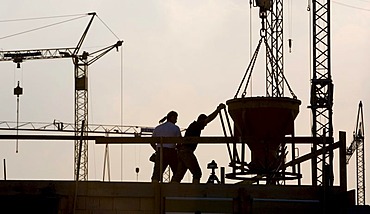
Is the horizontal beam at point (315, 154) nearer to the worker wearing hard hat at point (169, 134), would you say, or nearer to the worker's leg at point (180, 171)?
the worker's leg at point (180, 171)

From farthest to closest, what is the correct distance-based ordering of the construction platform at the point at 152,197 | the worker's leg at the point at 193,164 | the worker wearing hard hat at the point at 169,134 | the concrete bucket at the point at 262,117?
the concrete bucket at the point at 262,117
the worker wearing hard hat at the point at 169,134
the worker's leg at the point at 193,164
the construction platform at the point at 152,197

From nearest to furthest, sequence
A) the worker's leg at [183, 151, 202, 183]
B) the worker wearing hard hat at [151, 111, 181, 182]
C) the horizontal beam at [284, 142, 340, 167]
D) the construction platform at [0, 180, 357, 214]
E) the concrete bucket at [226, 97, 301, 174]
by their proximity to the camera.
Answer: the construction platform at [0, 180, 357, 214]
the horizontal beam at [284, 142, 340, 167]
the worker's leg at [183, 151, 202, 183]
the worker wearing hard hat at [151, 111, 181, 182]
the concrete bucket at [226, 97, 301, 174]

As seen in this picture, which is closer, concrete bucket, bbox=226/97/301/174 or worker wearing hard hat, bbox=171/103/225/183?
worker wearing hard hat, bbox=171/103/225/183

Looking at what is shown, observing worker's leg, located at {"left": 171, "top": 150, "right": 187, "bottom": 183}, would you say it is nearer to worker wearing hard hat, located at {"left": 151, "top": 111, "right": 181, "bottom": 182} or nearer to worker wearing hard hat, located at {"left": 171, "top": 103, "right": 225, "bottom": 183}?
worker wearing hard hat, located at {"left": 171, "top": 103, "right": 225, "bottom": 183}

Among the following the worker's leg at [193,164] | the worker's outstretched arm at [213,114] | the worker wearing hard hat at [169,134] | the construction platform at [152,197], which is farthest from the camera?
the worker's outstretched arm at [213,114]

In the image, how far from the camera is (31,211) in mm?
16172

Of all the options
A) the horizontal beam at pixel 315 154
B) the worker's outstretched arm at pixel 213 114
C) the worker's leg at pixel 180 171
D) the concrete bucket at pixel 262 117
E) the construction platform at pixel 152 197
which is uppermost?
the concrete bucket at pixel 262 117

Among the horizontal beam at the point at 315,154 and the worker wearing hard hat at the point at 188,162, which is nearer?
the horizontal beam at the point at 315,154

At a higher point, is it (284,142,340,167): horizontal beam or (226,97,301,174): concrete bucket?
(226,97,301,174): concrete bucket

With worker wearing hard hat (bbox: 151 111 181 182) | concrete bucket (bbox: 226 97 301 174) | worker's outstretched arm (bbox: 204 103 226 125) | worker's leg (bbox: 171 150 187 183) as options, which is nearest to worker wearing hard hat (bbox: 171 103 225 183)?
worker's leg (bbox: 171 150 187 183)

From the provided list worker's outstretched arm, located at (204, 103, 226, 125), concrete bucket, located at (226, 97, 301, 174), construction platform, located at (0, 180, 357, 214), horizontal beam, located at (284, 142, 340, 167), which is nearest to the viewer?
construction platform, located at (0, 180, 357, 214)

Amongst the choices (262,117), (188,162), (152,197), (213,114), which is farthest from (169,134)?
(262,117)

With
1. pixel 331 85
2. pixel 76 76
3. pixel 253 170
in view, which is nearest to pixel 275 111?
pixel 253 170

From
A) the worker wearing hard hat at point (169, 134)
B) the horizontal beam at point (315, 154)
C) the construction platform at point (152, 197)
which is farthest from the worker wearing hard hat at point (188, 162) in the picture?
the construction platform at point (152, 197)
